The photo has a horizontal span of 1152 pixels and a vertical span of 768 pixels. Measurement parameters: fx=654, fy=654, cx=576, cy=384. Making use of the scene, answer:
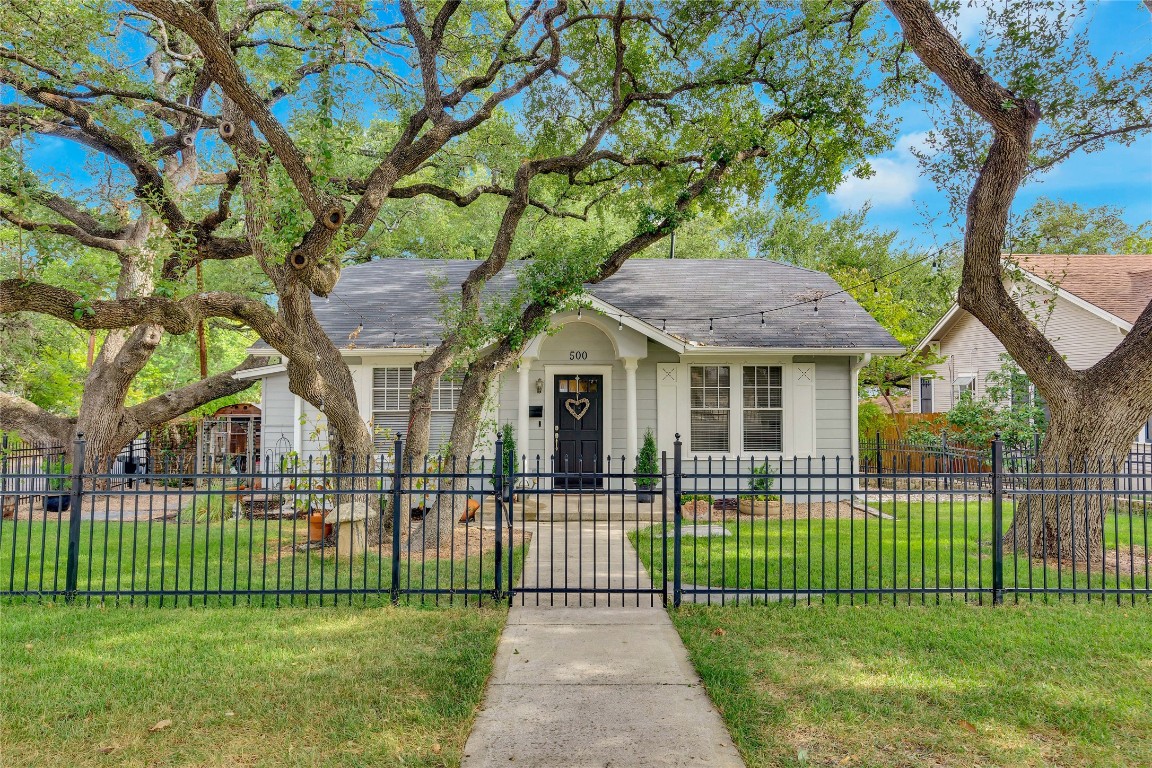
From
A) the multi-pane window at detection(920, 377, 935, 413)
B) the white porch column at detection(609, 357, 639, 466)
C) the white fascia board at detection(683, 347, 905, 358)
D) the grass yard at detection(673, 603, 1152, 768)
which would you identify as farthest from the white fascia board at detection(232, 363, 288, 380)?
the multi-pane window at detection(920, 377, 935, 413)

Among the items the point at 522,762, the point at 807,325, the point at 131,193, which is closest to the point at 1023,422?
the point at 807,325

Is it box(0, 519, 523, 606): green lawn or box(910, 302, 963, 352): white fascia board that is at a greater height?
box(910, 302, 963, 352): white fascia board

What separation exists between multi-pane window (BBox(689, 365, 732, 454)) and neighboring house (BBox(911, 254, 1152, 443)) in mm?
6089

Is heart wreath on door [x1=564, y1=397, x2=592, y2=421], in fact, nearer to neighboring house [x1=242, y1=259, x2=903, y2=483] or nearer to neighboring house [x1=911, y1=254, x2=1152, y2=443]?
neighboring house [x1=242, y1=259, x2=903, y2=483]

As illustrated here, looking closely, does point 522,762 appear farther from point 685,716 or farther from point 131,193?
point 131,193

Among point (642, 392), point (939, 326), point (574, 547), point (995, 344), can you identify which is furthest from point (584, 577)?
point (939, 326)

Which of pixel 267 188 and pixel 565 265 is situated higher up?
pixel 267 188

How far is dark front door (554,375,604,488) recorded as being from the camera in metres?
13.4

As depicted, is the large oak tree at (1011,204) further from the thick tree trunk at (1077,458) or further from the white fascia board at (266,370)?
the white fascia board at (266,370)

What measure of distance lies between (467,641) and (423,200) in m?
19.8

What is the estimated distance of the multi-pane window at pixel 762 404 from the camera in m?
13.4

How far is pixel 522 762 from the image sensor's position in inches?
138

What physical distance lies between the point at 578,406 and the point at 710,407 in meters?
2.72

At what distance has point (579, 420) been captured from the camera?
44.1 ft
